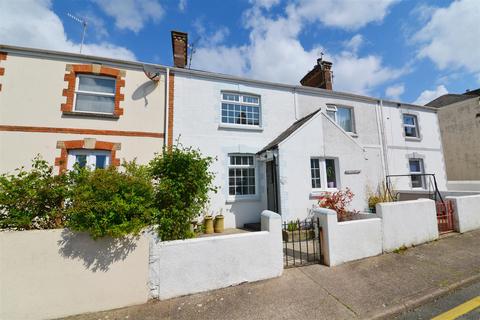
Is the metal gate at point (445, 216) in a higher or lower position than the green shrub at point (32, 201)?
lower

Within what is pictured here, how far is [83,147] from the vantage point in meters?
7.61

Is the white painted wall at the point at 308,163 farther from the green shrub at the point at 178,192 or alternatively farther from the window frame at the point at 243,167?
the green shrub at the point at 178,192

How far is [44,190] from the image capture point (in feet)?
11.8

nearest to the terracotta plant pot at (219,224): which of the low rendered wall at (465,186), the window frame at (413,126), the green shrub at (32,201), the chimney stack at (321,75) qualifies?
the green shrub at (32,201)

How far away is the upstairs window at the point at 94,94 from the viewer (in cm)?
807

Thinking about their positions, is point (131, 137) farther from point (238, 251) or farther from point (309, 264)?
point (309, 264)

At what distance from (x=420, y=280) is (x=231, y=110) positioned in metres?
8.23

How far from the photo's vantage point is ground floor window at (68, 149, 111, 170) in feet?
25.1

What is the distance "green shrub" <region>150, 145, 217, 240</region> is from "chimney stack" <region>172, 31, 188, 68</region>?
264 inches

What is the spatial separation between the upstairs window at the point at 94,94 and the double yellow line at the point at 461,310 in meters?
10.4

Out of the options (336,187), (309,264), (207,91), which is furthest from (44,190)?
(336,187)

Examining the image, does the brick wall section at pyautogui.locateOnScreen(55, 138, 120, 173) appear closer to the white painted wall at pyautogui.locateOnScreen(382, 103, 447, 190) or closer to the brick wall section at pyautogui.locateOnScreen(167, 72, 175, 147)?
the brick wall section at pyautogui.locateOnScreen(167, 72, 175, 147)

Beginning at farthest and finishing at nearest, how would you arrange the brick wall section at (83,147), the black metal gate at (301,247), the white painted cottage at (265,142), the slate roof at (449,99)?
1. the slate roof at (449,99)
2. the white painted cottage at (265,142)
3. the brick wall section at (83,147)
4. the black metal gate at (301,247)

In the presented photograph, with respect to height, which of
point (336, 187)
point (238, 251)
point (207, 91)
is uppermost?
point (207, 91)
